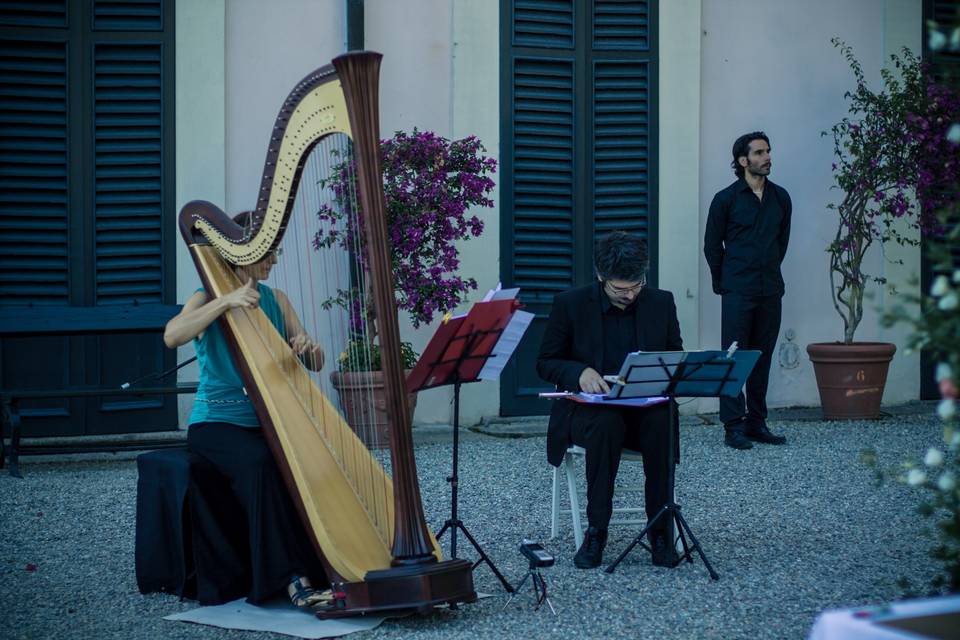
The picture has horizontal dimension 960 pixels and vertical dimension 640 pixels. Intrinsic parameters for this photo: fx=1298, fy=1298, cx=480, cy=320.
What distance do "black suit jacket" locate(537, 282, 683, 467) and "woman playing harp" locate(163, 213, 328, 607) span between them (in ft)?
3.36

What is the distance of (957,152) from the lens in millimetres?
7883

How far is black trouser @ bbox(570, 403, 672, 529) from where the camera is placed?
4.88 metres

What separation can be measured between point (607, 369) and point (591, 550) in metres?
0.74

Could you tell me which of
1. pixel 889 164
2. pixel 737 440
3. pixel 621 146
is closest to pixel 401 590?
pixel 737 440

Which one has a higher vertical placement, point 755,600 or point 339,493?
point 339,493

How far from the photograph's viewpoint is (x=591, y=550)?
4852mm

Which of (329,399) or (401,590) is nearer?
(401,590)

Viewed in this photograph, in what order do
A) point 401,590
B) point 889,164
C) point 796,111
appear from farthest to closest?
point 796,111 → point 889,164 → point 401,590

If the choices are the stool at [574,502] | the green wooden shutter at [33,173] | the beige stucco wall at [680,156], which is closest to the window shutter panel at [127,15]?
the green wooden shutter at [33,173]

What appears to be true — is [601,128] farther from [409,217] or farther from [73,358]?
[73,358]

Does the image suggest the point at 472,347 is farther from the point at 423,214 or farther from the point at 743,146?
the point at 743,146

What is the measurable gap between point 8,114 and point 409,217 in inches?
92.8

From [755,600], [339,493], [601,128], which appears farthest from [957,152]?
[339,493]

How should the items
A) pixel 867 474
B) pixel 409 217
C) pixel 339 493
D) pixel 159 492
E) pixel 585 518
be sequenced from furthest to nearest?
pixel 409 217, pixel 867 474, pixel 585 518, pixel 159 492, pixel 339 493
